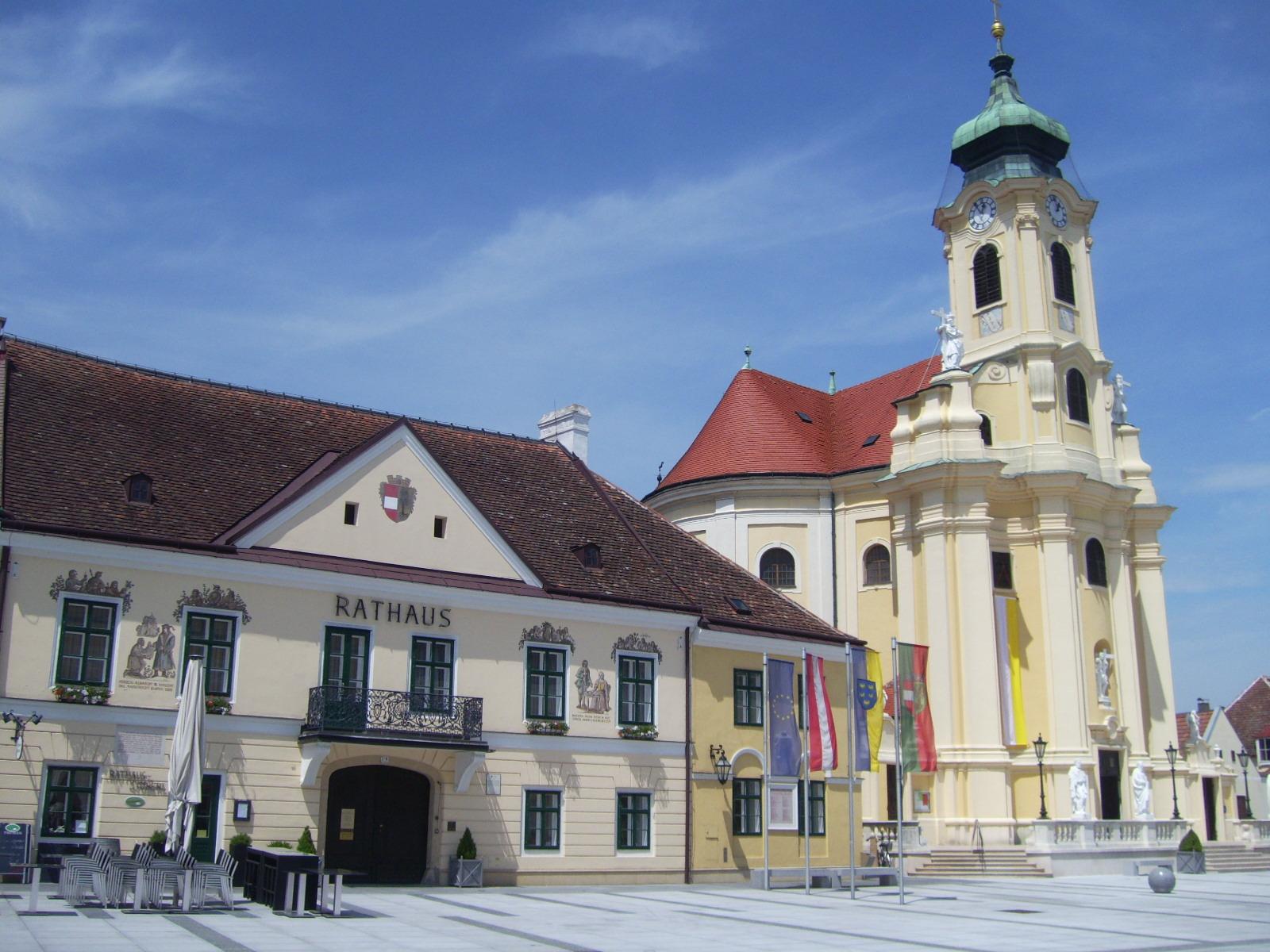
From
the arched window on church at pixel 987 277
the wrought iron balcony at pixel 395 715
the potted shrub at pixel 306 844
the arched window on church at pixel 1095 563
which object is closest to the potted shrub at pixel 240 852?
the potted shrub at pixel 306 844

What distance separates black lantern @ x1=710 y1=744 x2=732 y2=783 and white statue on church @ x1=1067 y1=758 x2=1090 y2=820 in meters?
15.8

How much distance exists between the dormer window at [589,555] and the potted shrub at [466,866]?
7094mm

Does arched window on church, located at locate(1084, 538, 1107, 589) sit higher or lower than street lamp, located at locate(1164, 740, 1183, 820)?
higher

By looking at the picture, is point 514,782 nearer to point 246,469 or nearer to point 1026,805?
point 246,469

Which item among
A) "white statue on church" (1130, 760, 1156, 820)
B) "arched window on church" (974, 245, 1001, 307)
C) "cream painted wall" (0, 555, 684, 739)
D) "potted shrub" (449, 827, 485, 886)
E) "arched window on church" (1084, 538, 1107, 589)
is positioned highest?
"arched window on church" (974, 245, 1001, 307)

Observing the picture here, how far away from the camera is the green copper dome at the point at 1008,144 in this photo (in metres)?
48.4

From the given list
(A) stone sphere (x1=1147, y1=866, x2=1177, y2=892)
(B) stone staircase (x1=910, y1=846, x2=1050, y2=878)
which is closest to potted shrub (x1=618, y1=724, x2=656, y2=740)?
(A) stone sphere (x1=1147, y1=866, x2=1177, y2=892)

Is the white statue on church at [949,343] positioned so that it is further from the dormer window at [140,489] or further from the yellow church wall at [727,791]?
the dormer window at [140,489]

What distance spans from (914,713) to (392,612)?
1535 centimetres

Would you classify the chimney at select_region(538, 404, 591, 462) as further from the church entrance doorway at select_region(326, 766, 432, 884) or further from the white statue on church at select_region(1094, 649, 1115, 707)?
the white statue on church at select_region(1094, 649, 1115, 707)

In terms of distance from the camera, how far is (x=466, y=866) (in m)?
25.5

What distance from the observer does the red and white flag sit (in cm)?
2738

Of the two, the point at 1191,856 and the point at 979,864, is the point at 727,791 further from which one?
the point at 1191,856

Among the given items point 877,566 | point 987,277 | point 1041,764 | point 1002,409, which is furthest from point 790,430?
point 1041,764
